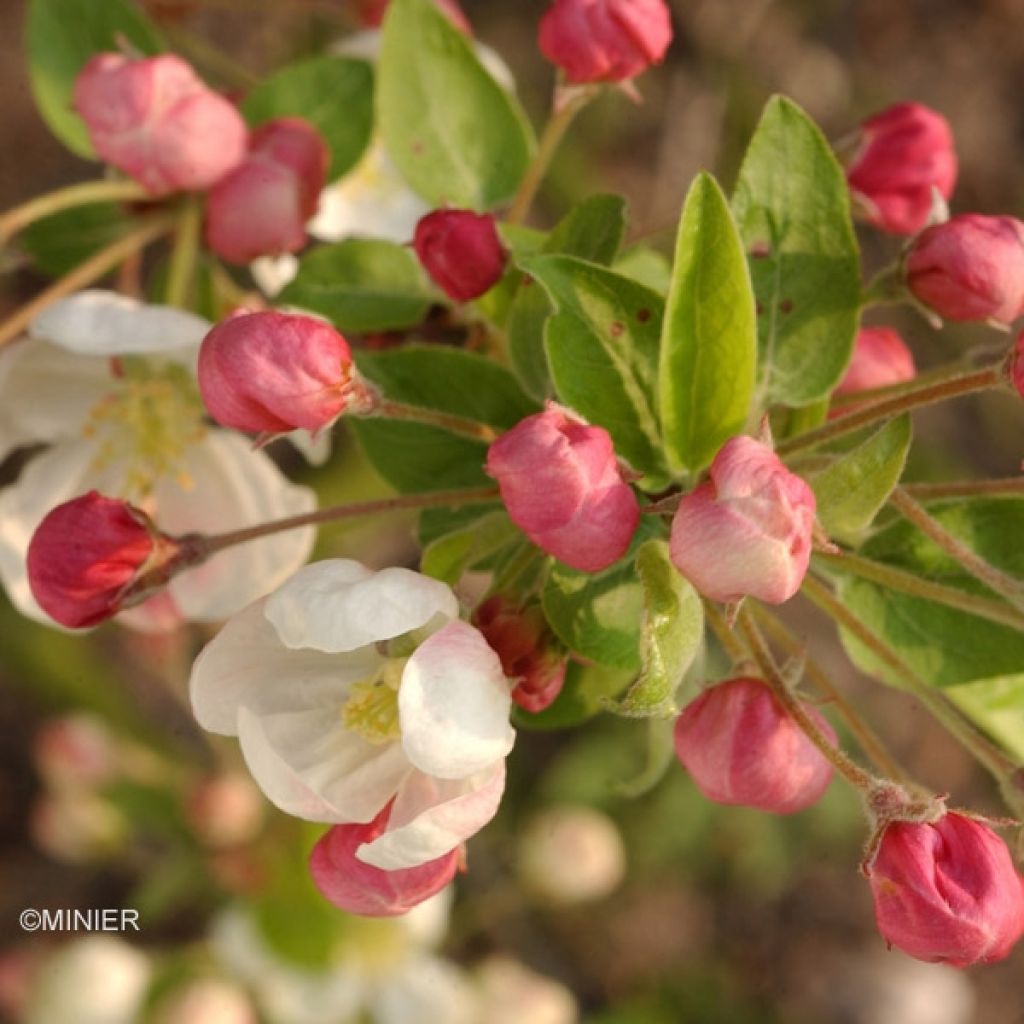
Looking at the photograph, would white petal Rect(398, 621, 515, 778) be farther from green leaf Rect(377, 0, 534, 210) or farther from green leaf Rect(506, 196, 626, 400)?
green leaf Rect(377, 0, 534, 210)

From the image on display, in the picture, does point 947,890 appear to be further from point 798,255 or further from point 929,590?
point 798,255

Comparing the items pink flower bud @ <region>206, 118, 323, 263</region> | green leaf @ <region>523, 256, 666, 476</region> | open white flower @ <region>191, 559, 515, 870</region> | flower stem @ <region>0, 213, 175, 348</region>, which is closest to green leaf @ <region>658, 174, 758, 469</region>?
green leaf @ <region>523, 256, 666, 476</region>

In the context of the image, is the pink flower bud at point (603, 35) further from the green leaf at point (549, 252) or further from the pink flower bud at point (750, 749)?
the pink flower bud at point (750, 749)

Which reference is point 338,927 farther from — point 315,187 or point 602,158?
point 602,158

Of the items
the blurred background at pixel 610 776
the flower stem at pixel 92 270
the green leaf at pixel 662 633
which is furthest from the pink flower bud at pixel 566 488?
the blurred background at pixel 610 776

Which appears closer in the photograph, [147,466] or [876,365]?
[876,365]

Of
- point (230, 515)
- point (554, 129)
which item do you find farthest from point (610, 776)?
point (554, 129)

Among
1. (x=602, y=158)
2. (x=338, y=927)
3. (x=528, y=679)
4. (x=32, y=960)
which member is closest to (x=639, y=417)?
(x=528, y=679)
